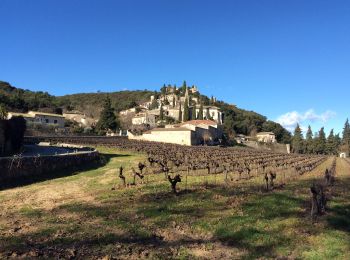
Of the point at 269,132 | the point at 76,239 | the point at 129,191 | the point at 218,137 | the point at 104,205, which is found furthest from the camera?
the point at 269,132

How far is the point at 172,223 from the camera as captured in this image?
16.3 m

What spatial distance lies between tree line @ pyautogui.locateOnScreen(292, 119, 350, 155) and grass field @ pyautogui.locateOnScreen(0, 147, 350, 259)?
115 metres

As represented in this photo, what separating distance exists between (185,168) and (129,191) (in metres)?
12.4

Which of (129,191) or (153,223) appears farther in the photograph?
(129,191)

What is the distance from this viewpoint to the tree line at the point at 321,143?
439 feet

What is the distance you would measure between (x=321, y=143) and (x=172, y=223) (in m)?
128

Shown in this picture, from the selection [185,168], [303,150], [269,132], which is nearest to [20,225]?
[185,168]

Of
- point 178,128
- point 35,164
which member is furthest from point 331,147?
point 35,164

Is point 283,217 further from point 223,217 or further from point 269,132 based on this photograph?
point 269,132

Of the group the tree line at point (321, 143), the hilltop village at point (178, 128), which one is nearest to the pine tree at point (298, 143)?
the tree line at point (321, 143)

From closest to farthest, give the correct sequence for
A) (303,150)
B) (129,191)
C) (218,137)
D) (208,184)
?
(129,191) → (208,184) → (218,137) → (303,150)

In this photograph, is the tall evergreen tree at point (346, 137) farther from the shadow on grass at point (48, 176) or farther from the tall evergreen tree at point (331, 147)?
the shadow on grass at point (48, 176)

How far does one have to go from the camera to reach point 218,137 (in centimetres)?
11638

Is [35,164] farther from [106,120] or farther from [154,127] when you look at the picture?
[154,127]
